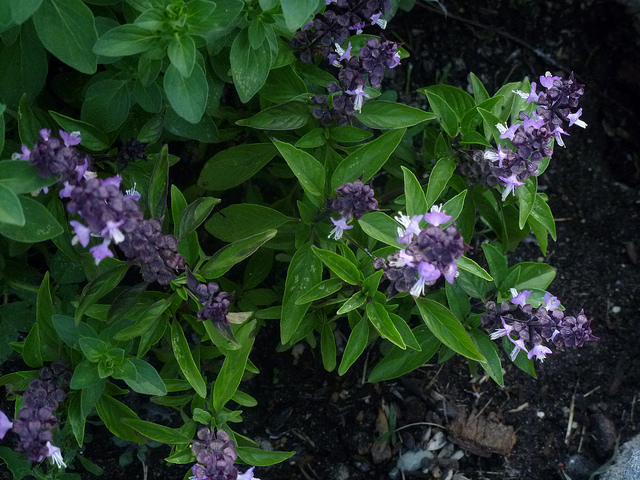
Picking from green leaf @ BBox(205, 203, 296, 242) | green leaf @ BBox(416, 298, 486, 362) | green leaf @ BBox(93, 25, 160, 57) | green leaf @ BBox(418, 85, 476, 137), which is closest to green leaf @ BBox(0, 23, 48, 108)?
green leaf @ BBox(93, 25, 160, 57)

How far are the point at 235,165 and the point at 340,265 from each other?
2.92 ft

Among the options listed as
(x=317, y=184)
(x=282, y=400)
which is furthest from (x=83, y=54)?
(x=282, y=400)

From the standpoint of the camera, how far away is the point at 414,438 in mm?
3842

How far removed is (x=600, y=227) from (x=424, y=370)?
4.92ft

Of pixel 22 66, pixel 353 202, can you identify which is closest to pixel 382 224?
pixel 353 202

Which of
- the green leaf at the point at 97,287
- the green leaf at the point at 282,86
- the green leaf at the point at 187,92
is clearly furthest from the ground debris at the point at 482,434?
the green leaf at the point at 187,92

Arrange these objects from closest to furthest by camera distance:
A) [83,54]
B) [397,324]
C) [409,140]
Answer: [83,54], [397,324], [409,140]

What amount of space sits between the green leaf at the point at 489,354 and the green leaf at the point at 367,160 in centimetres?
89

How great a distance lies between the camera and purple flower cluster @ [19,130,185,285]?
6.75 ft

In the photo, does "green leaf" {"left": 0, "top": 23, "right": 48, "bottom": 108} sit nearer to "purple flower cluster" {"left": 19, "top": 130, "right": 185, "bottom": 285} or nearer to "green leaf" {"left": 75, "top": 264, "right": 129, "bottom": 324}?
"purple flower cluster" {"left": 19, "top": 130, "right": 185, "bottom": 285}

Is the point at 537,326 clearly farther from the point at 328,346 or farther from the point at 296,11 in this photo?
the point at 296,11

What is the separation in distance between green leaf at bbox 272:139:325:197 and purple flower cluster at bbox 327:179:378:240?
0.15 metres

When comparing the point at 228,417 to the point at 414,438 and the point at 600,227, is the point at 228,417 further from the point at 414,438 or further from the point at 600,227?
the point at 600,227

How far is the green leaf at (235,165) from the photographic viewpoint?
3.26 metres
